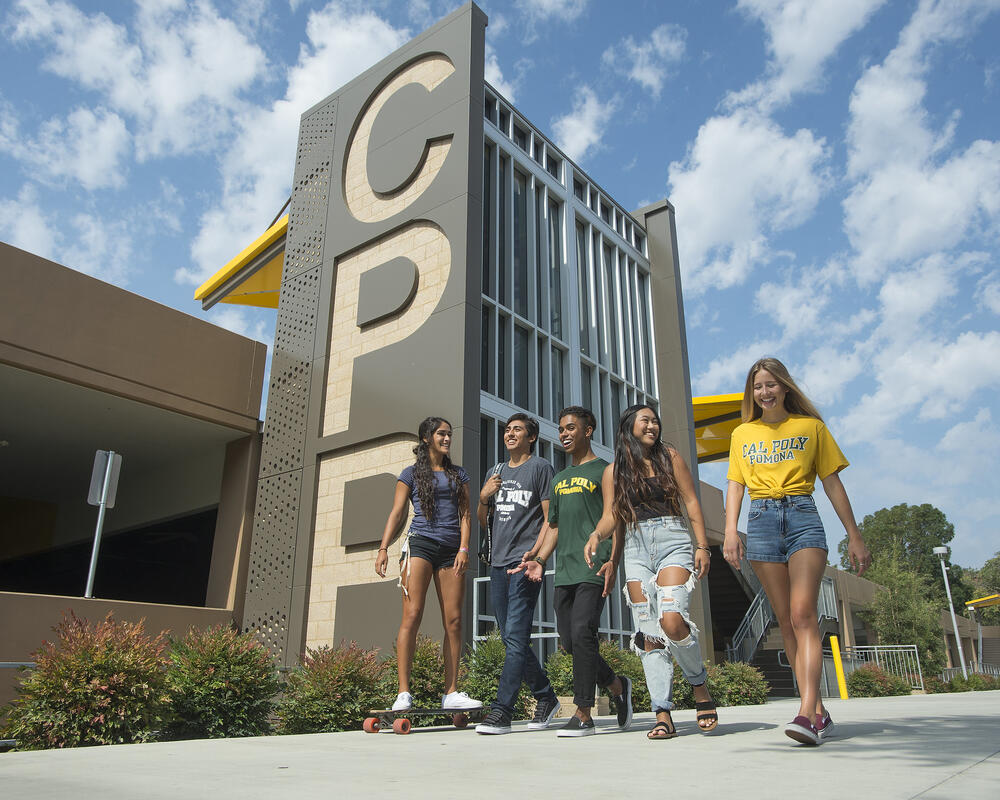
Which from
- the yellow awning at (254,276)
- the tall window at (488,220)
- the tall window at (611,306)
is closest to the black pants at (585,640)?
the tall window at (488,220)

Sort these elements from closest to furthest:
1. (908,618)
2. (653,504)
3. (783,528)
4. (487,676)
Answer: (783,528), (653,504), (487,676), (908,618)

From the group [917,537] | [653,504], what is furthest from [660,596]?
[917,537]

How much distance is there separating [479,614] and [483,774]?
24.1ft

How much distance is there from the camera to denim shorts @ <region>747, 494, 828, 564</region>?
3.66 metres

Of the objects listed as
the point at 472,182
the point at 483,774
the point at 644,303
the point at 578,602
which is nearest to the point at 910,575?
the point at 644,303

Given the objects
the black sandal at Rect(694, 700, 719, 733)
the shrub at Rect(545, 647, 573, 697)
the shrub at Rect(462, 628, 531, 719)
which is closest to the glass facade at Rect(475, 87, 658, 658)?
the shrub at Rect(545, 647, 573, 697)

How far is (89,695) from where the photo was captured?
4973 millimetres

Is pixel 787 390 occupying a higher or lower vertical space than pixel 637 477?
higher

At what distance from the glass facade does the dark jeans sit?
4838 mm

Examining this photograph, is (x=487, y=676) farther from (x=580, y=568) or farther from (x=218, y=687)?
(x=580, y=568)

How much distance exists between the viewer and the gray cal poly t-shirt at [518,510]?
4.88 m

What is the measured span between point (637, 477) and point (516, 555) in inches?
40.3

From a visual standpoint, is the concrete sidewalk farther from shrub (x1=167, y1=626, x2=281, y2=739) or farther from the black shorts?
shrub (x1=167, y1=626, x2=281, y2=739)

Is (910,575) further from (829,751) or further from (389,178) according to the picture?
(829,751)
